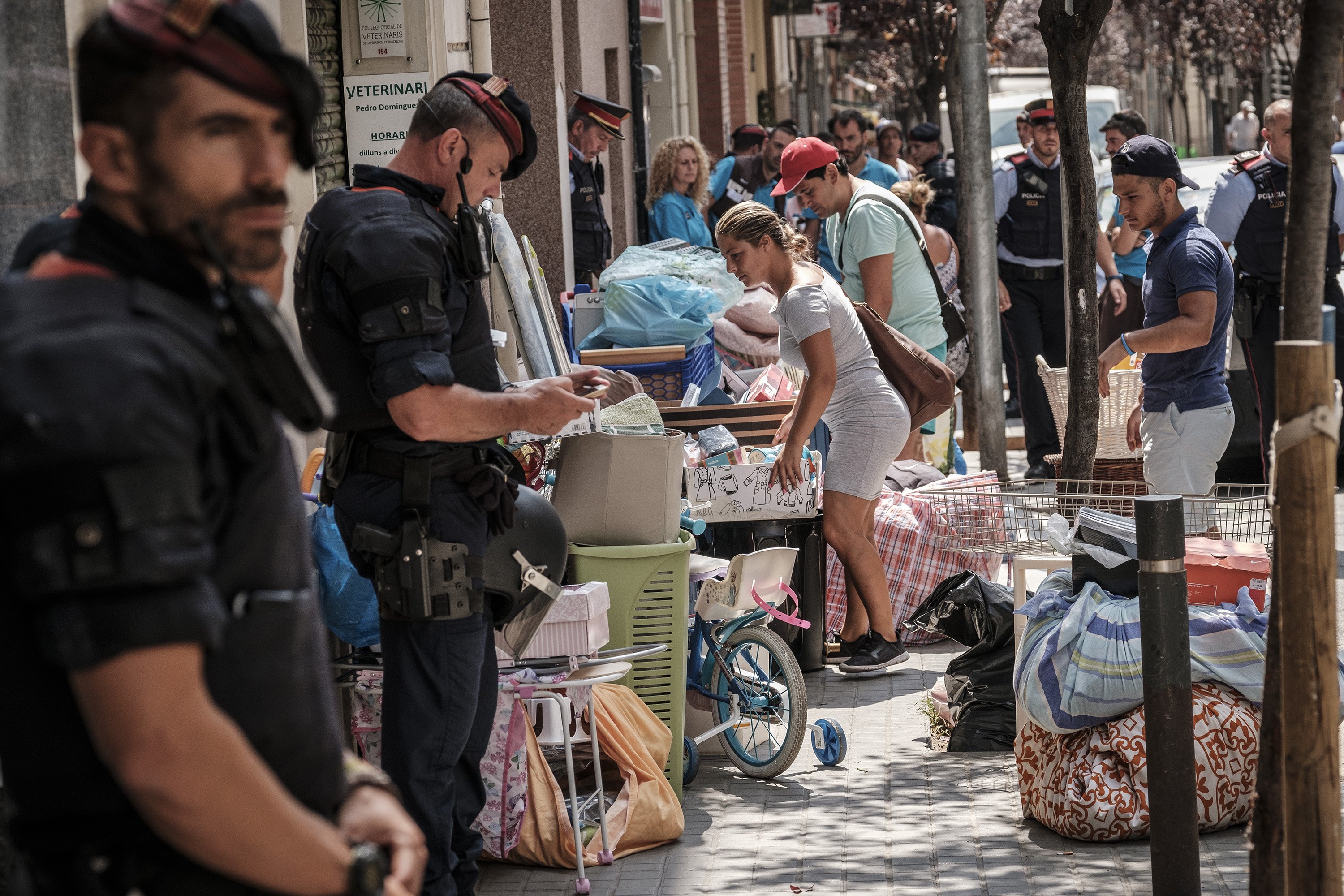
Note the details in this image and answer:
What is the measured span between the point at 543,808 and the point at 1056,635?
5.23 ft

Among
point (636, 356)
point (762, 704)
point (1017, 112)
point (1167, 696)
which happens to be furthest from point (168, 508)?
point (1017, 112)

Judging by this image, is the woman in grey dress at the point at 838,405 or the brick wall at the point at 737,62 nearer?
the woman in grey dress at the point at 838,405

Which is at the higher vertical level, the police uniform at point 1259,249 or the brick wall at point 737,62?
the brick wall at point 737,62

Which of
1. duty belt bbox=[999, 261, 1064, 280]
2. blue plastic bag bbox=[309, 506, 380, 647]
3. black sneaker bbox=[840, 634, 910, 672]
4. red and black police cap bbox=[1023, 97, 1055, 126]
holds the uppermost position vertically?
red and black police cap bbox=[1023, 97, 1055, 126]

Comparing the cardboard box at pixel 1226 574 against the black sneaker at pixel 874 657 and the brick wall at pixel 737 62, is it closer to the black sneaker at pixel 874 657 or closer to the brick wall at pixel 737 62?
the black sneaker at pixel 874 657

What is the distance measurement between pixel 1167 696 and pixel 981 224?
6.80m

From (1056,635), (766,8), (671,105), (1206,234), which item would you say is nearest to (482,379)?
(1056,635)

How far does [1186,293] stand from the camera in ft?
19.6

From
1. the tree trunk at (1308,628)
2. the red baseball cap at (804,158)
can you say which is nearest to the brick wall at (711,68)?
the red baseball cap at (804,158)

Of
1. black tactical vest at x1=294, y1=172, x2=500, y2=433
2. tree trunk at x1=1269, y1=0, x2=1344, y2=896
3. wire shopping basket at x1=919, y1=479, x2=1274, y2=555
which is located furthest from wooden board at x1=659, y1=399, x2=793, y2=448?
tree trunk at x1=1269, y1=0, x2=1344, y2=896

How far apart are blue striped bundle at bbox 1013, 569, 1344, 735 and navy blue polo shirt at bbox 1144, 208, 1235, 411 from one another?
142 centimetres

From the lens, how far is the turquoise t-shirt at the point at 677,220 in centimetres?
1225

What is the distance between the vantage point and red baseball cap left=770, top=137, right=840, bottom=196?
7648mm

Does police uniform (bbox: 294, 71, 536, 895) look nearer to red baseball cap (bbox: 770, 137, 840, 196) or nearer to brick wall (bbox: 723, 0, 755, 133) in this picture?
red baseball cap (bbox: 770, 137, 840, 196)
